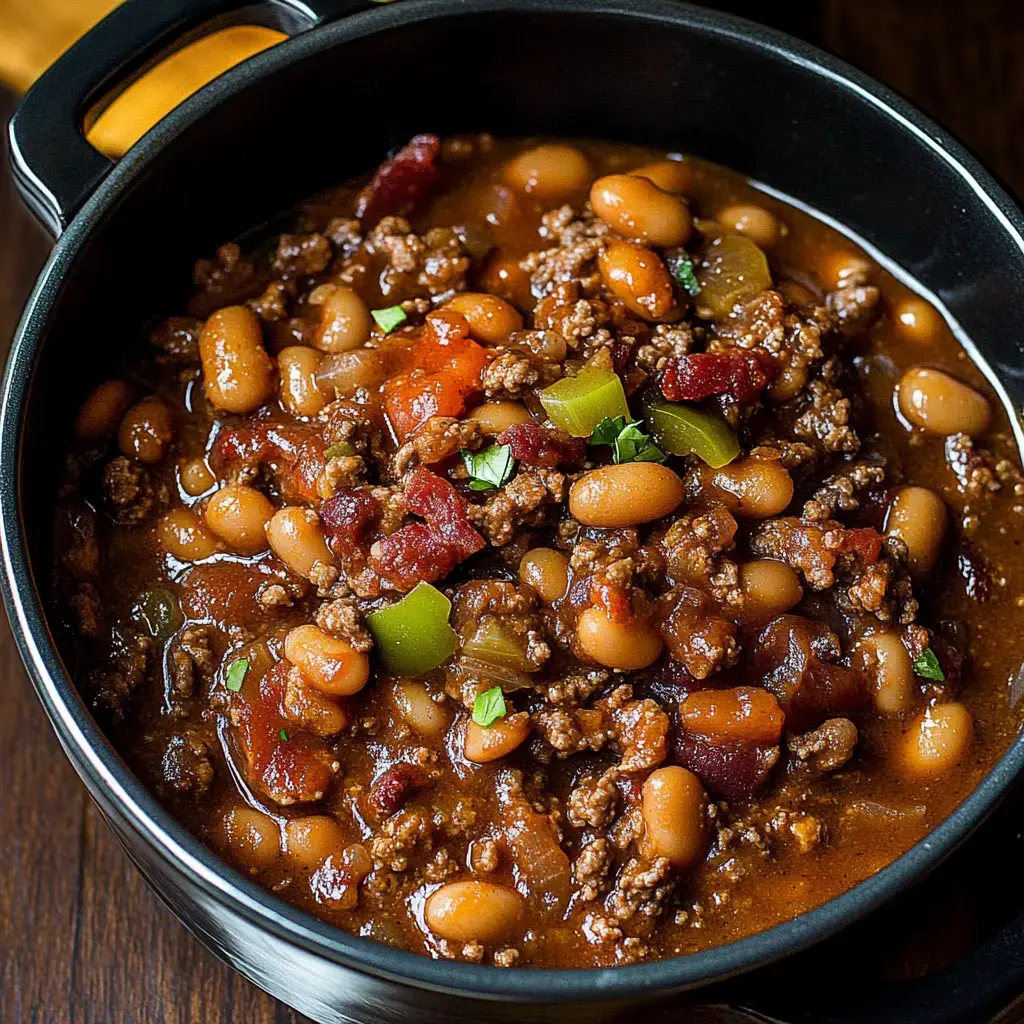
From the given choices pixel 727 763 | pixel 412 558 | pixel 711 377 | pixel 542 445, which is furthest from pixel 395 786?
pixel 711 377

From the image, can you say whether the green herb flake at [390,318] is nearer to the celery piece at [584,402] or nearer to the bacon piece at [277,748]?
the celery piece at [584,402]

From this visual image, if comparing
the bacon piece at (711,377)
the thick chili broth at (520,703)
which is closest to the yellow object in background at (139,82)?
the thick chili broth at (520,703)

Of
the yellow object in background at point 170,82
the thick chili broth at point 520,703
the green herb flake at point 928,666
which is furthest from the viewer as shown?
the yellow object in background at point 170,82

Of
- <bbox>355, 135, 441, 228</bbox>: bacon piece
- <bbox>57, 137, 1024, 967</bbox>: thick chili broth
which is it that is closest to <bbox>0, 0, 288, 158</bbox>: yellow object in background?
<bbox>355, 135, 441, 228</bbox>: bacon piece

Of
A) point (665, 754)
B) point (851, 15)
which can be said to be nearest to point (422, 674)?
point (665, 754)

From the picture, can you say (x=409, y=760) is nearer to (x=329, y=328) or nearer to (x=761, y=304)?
(x=329, y=328)

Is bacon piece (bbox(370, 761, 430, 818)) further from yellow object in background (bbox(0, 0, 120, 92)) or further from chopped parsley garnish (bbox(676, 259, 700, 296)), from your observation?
yellow object in background (bbox(0, 0, 120, 92))
